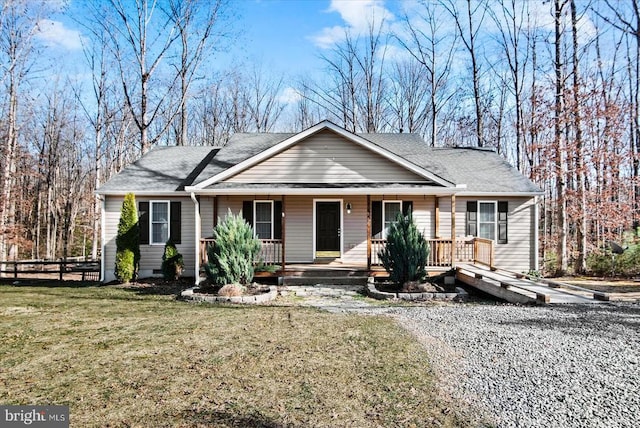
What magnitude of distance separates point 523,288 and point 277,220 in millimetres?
7443

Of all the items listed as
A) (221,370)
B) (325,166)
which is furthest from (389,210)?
(221,370)

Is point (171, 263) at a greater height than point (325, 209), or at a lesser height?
lesser

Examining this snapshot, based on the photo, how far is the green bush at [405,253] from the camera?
30.9ft

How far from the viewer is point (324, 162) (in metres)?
11.6

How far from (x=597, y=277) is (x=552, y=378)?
11.2m

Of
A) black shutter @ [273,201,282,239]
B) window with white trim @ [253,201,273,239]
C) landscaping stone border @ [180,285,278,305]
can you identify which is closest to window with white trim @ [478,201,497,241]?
black shutter @ [273,201,282,239]

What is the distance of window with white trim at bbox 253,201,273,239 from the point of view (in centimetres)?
1248

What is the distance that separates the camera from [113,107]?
967 inches

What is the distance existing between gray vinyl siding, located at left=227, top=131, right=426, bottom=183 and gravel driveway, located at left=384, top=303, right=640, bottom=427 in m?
5.07

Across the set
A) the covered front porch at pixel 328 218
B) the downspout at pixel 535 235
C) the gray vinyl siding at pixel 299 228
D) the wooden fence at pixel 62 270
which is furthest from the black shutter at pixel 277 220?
the downspout at pixel 535 235

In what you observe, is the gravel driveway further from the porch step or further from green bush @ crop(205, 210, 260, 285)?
green bush @ crop(205, 210, 260, 285)

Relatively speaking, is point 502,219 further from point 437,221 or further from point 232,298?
point 232,298

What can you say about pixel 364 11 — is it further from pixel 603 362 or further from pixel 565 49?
pixel 603 362

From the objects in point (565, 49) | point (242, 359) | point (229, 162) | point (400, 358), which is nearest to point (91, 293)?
point (229, 162)
